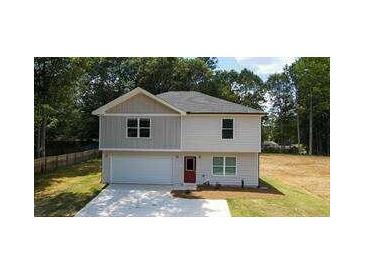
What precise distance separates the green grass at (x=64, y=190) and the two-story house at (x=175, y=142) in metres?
1.72

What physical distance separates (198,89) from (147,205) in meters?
26.3

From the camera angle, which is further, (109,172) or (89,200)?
(109,172)

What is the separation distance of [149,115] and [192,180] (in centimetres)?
407

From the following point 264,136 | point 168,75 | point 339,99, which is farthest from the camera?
point 264,136

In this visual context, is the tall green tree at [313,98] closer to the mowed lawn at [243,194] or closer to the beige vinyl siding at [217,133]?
the mowed lawn at [243,194]

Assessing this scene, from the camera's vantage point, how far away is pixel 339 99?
1483 cm

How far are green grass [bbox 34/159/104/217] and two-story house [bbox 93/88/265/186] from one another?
172 cm

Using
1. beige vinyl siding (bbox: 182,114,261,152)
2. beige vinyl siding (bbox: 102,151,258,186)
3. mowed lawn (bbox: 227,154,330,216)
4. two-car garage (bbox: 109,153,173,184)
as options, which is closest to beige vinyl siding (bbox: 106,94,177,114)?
beige vinyl siding (bbox: 182,114,261,152)

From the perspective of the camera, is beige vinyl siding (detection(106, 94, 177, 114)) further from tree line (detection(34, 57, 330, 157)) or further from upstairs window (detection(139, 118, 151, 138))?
tree line (detection(34, 57, 330, 157))

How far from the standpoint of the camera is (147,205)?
51.3 ft

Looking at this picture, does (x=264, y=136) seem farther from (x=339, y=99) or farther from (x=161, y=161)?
(x=339, y=99)

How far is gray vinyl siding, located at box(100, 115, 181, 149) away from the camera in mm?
19641

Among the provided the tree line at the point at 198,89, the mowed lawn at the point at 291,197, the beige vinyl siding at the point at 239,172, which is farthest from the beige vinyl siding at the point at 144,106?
the mowed lawn at the point at 291,197
